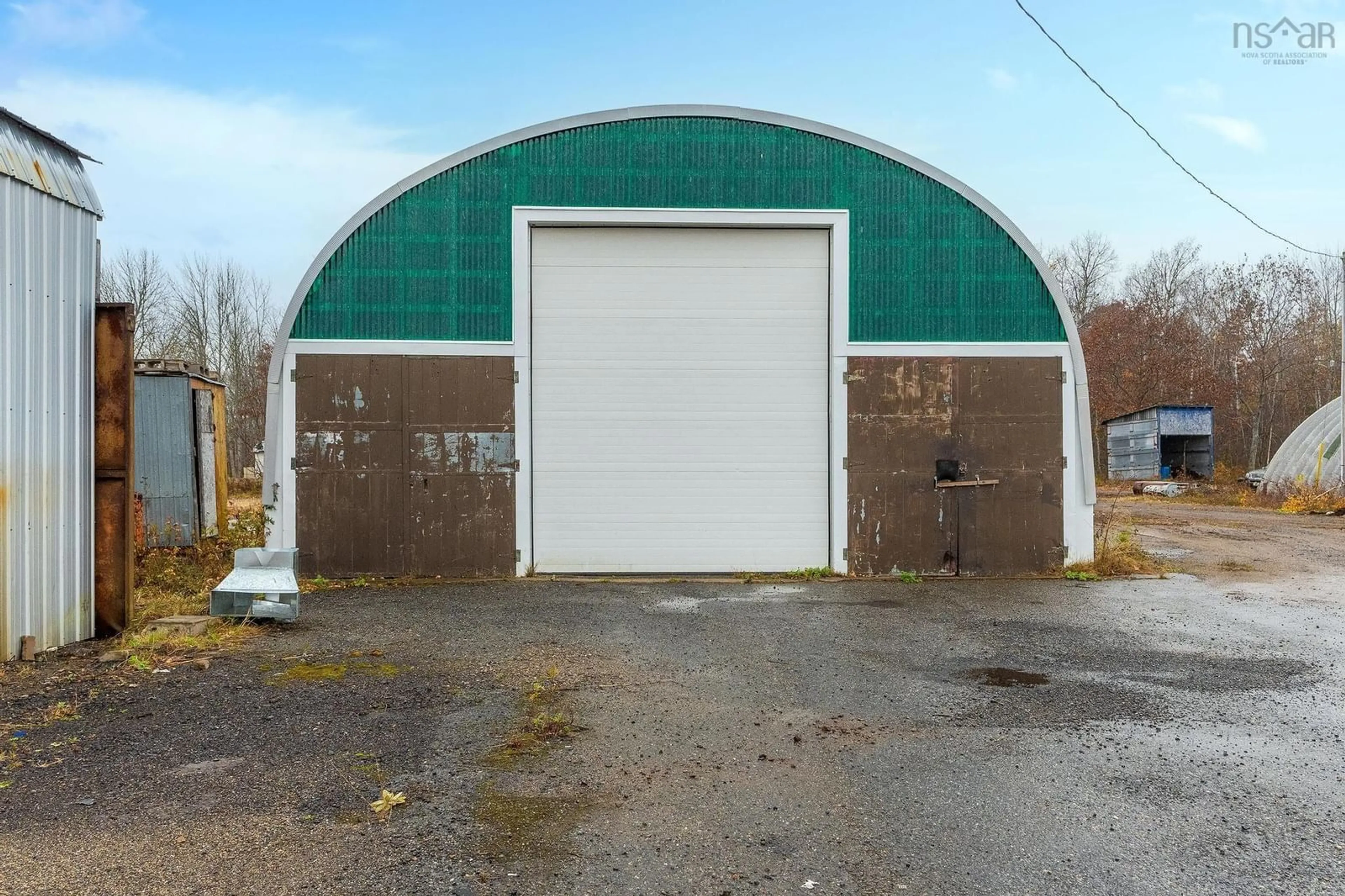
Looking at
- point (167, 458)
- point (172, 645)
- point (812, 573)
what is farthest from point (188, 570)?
point (812, 573)

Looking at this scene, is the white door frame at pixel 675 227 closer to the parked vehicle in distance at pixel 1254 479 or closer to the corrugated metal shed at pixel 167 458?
the corrugated metal shed at pixel 167 458

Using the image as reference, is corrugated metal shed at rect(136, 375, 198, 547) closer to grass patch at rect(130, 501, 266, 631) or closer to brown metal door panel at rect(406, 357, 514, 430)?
grass patch at rect(130, 501, 266, 631)

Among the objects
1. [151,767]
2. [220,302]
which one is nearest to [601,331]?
[151,767]

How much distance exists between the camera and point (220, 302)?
3700 cm

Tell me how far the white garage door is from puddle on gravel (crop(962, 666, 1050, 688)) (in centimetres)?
495

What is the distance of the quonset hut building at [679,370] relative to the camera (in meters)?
11.1

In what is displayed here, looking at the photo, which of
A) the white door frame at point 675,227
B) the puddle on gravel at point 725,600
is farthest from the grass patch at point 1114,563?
the puddle on gravel at point 725,600

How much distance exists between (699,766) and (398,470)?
7.54m

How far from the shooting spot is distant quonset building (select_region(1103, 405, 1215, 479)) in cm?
2972

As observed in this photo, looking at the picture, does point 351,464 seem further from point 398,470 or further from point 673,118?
point 673,118

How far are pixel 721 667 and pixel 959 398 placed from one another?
601 cm

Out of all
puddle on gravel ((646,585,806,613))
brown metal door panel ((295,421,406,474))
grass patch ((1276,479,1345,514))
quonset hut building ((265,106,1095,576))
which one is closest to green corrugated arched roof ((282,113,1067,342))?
quonset hut building ((265,106,1095,576))

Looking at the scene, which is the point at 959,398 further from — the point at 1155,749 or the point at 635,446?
the point at 1155,749

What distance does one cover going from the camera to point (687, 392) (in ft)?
38.0
